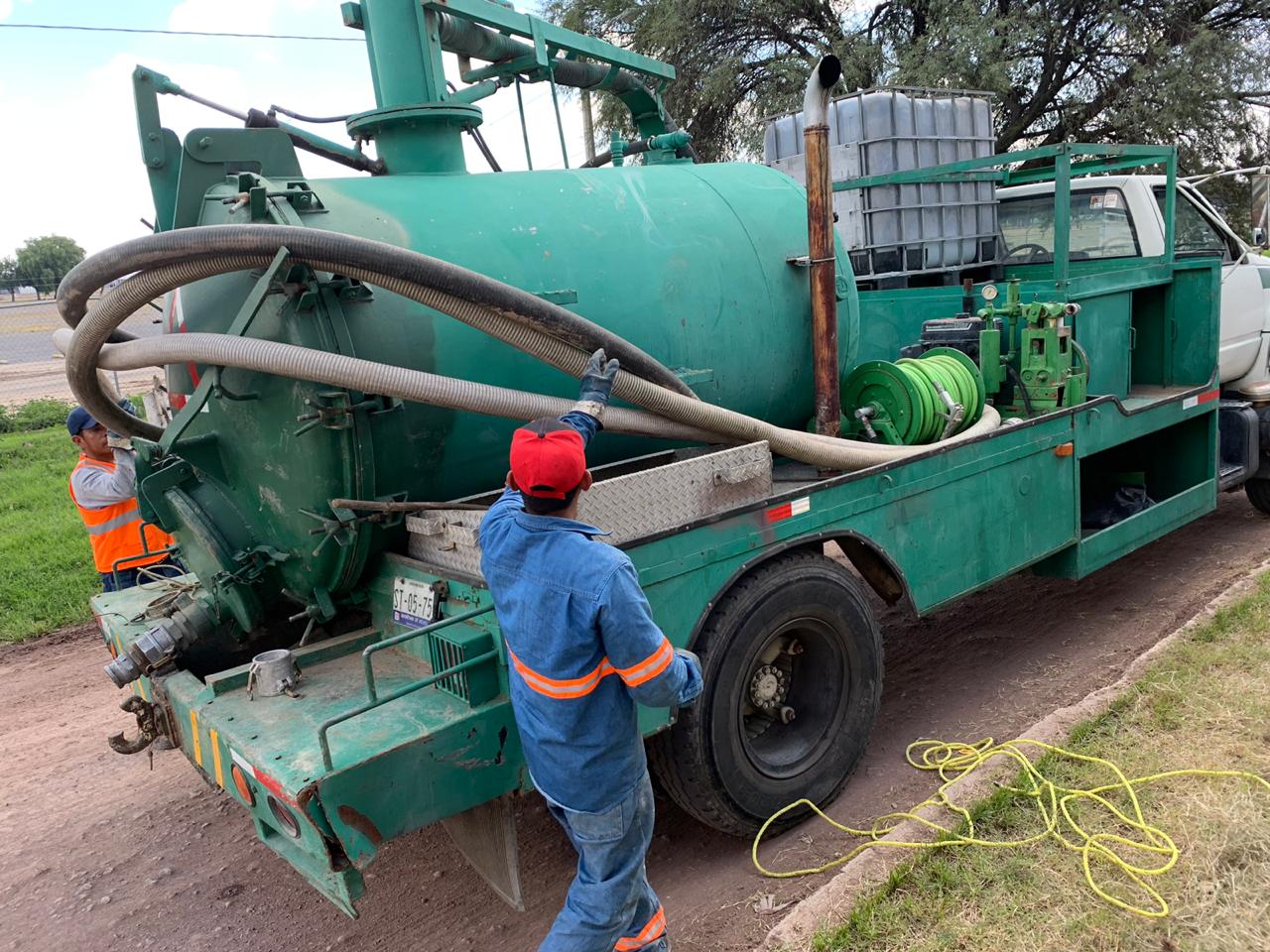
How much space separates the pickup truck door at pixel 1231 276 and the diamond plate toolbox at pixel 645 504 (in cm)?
493

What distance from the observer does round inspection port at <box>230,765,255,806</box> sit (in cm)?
305

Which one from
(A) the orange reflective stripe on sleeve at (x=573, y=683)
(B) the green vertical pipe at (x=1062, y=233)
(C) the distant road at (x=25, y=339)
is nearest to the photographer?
(A) the orange reflective stripe on sleeve at (x=573, y=683)

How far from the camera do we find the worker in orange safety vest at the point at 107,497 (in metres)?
5.69

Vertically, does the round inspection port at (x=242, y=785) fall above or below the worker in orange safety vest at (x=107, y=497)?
below

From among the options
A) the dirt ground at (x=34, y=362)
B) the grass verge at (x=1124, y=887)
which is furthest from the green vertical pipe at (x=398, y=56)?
the dirt ground at (x=34, y=362)

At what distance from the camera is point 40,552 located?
324 inches

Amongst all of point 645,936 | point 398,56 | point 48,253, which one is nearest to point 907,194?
point 398,56

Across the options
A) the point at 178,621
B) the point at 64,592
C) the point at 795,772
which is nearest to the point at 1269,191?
the point at 795,772

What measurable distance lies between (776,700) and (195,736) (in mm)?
2116

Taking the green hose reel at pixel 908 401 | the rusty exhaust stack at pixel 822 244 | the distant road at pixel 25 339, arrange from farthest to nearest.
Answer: the distant road at pixel 25 339 → the green hose reel at pixel 908 401 → the rusty exhaust stack at pixel 822 244

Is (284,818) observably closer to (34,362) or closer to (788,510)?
(788,510)

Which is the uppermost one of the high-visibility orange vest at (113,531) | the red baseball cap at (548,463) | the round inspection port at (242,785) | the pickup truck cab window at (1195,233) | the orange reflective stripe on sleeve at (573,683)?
the pickup truck cab window at (1195,233)

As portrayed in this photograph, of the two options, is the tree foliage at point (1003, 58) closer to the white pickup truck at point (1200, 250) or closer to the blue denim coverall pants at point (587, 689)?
the white pickup truck at point (1200, 250)

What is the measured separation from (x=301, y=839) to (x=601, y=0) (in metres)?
16.9
